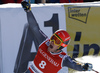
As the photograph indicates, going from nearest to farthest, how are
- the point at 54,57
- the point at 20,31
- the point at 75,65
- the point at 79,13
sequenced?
the point at 75,65 < the point at 54,57 < the point at 20,31 < the point at 79,13

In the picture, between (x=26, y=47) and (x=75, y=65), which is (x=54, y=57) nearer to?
(x=75, y=65)

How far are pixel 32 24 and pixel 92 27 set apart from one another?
145 cm

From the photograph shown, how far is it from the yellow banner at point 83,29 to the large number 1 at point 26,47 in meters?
0.30

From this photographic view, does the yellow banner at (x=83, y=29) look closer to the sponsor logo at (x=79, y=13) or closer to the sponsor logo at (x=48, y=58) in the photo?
the sponsor logo at (x=79, y=13)

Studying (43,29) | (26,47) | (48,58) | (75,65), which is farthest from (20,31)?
(75,65)

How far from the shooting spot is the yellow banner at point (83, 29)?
17.5ft

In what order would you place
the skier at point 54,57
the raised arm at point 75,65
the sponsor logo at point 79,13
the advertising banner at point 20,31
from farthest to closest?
the sponsor logo at point 79,13, the advertising banner at point 20,31, the skier at point 54,57, the raised arm at point 75,65

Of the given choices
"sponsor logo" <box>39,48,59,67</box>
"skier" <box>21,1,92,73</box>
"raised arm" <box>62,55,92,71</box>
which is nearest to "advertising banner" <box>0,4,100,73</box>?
"skier" <box>21,1,92,73</box>

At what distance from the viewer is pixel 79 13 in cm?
535

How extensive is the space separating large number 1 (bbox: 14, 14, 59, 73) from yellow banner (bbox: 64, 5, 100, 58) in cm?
30

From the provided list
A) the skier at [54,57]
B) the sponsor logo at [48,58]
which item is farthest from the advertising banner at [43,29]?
the sponsor logo at [48,58]

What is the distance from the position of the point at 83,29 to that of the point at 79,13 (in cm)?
36

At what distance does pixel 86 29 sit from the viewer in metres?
5.38

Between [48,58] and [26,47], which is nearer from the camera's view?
[48,58]
